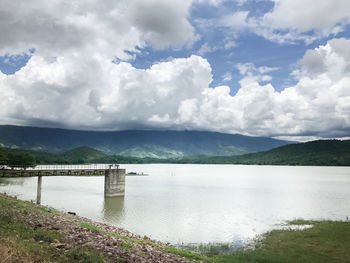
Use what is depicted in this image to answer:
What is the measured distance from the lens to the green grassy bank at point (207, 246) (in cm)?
1548

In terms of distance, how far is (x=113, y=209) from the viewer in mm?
63031

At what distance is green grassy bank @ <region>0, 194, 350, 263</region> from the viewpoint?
15.5 metres

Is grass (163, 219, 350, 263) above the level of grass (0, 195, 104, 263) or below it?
below

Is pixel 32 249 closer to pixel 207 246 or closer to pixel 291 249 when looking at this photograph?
pixel 207 246

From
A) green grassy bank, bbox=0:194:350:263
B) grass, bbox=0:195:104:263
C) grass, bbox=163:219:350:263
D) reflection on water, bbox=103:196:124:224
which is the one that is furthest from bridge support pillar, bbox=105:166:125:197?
grass, bbox=0:195:104:263

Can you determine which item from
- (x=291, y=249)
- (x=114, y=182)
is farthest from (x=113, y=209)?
(x=291, y=249)

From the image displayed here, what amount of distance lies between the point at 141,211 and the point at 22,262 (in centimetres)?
4828

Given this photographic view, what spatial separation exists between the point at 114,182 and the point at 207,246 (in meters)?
54.9

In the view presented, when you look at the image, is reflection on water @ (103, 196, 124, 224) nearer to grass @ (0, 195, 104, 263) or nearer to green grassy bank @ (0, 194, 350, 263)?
green grassy bank @ (0, 194, 350, 263)

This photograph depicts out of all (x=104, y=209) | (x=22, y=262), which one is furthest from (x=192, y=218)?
(x=22, y=262)

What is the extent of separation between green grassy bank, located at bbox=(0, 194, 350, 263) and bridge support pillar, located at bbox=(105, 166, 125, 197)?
4900 cm

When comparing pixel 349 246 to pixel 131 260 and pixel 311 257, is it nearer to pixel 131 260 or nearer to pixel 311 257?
pixel 311 257

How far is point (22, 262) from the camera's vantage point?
1320cm

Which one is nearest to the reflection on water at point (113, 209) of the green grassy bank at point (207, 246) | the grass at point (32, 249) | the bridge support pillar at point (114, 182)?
the bridge support pillar at point (114, 182)
